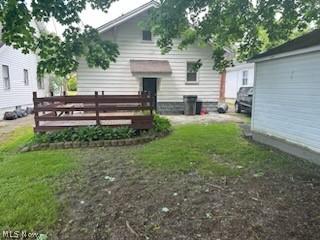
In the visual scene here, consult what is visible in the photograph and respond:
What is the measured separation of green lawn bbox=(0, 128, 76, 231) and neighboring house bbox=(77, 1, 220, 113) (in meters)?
7.89

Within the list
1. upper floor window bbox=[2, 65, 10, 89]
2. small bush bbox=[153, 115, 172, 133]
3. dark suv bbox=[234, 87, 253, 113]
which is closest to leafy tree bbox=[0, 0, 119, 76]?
small bush bbox=[153, 115, 172, 133]

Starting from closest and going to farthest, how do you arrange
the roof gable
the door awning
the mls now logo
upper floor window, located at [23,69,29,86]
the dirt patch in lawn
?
the mls now logo
the dirt patch in lawn
the roof gable
the door awning
upper floor window, located at [23,69,29,86]

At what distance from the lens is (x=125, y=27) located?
46.6 feet

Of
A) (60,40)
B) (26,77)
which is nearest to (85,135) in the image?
(60,40)

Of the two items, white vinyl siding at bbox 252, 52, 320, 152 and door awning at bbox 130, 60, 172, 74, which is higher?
door awning at bbox 130, 60, 172, 74

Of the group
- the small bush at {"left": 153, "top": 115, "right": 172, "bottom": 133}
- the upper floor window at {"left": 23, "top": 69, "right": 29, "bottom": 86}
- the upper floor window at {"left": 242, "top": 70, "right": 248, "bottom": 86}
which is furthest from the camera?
the upper floor window at {"left": 242, "top": 70, "right": 248, "bottom": 86}

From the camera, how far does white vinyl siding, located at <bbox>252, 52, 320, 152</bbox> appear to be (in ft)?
19.5

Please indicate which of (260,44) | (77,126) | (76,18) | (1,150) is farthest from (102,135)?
(260,44)

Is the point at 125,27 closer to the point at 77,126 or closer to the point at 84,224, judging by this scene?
the point at 77,126

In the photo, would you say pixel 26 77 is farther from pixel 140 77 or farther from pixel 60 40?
pixel 60 40

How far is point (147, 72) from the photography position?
13906mm

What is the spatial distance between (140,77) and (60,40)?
9836 millimetres

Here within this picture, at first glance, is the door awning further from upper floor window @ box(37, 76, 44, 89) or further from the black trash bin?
upper floor window @ box(37, 76, 44, 89)

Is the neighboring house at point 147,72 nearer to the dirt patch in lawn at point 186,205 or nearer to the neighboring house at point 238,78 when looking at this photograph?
the neighboring house at point 238,78
